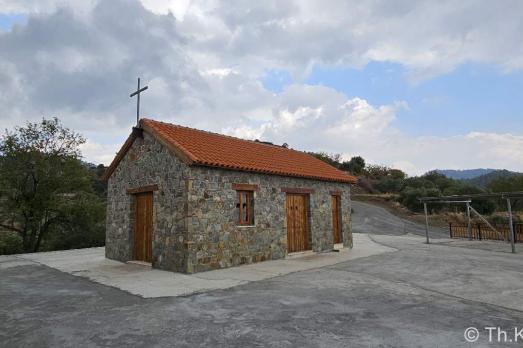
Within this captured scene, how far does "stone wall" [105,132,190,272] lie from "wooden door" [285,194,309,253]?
4.39m

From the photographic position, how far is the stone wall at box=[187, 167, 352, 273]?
959cm

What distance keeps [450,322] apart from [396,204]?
3649 cm

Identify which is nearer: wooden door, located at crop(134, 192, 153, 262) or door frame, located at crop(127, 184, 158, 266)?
door frame, located at crop(127, 184, 158, 266)

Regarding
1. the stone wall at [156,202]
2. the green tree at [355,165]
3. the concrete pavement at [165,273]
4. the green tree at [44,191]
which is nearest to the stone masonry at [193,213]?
the stone wall at [156,202]

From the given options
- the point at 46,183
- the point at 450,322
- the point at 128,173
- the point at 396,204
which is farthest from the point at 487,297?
the point at 396,204

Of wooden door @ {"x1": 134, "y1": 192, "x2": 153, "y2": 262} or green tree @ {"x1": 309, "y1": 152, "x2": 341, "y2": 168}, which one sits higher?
green tree @ {"x1": 309, "y1": 152, "x2": 341, "y2": 168}

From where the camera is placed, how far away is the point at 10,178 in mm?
17969

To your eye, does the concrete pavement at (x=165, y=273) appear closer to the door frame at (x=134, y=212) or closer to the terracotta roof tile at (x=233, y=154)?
the door frame at (x=134, y=212)

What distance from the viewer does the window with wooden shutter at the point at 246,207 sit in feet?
35.9

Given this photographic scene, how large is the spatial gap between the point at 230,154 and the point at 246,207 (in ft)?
6.32

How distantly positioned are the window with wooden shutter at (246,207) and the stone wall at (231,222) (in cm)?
14

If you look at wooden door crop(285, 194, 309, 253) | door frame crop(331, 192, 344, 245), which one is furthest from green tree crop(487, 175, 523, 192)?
wooden door crop(285, 194, 309, 253)

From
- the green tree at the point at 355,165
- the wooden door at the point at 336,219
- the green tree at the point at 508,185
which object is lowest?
the wooden door at the point at 336,219

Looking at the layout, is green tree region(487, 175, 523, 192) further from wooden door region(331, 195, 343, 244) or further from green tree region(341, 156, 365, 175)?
wooden door region(331, 195, 343, 244)
